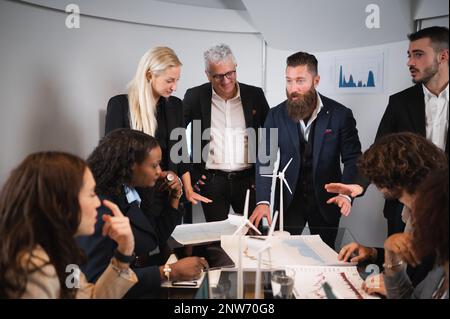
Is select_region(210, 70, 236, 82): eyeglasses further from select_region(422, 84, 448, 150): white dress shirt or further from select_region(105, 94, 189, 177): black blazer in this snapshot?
select_region(422, 84, 448, 150): white dress shirt

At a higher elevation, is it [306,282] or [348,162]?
[348,162]

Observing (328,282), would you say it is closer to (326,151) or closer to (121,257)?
(121,257)

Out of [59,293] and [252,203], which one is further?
[252,203]

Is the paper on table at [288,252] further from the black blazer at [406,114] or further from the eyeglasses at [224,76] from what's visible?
the eyeglasses at [224,76]

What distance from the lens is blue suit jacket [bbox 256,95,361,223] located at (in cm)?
273

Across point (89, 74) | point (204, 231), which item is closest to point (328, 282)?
point (204, 231)

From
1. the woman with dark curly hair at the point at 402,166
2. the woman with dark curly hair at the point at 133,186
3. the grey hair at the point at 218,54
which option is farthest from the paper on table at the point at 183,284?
the grey hair at the point at 218,54

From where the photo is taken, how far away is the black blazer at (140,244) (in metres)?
1.57

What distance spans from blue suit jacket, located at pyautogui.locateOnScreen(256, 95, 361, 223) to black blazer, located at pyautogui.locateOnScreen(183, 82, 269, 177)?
10.3 inches

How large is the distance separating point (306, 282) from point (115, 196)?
0.86 meters

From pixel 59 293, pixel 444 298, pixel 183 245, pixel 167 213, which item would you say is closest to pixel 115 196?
pixel 183 245

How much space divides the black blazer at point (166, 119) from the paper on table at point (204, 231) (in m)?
0.55
